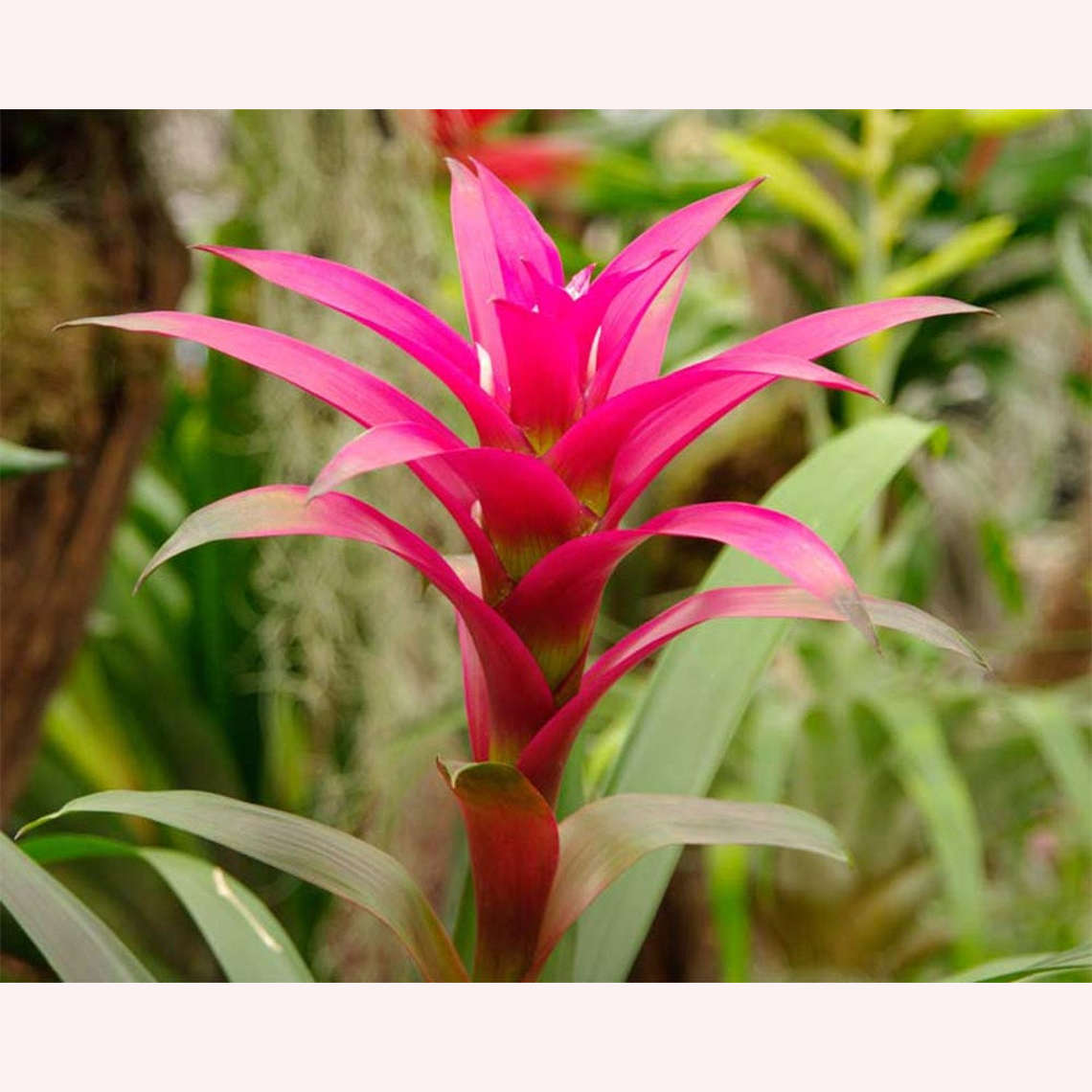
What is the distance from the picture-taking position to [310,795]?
0.99 metres

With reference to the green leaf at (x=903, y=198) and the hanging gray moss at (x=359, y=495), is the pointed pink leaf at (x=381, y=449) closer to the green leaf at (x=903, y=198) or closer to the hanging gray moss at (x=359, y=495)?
the hanging gray moss at (x=359, y=495)

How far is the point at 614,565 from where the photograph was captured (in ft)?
0.84

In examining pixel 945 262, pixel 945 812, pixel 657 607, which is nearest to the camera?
pixel 945 812

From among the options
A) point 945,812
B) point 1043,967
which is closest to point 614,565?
point 1043,967

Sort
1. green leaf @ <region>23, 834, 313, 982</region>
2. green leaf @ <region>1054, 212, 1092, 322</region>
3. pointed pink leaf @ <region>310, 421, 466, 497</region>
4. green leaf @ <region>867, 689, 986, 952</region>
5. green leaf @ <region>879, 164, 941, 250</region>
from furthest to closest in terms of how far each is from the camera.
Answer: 1. green leaf @ <region>879, 164, 941, 250</region>
2. green leaf @ <region>1054, 212, 1092, 322</region>
3. green leaf @ <region>867, 689, 986, 952</region>
4. green leaf @ <region>23, 834, 313, 982</region>
5. pointed pink leaf @ <region>310, 421, 466, 497</region>

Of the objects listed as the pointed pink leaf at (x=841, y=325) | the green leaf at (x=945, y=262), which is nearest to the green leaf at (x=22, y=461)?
the pointed pink leaf at (x=841, y=325)

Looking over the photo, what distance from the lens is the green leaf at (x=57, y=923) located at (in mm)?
250

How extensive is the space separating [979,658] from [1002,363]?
0.96 m

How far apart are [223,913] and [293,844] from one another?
8 cm

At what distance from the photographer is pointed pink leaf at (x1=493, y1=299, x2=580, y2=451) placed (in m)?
0.25

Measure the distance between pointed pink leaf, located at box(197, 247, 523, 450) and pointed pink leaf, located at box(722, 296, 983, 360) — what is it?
0.06 metres

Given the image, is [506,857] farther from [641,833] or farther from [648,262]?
[648,262]

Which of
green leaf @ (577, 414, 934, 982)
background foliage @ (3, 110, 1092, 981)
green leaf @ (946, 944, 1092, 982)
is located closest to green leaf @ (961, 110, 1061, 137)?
background foliage @ (3, 110, 1092, 981)
